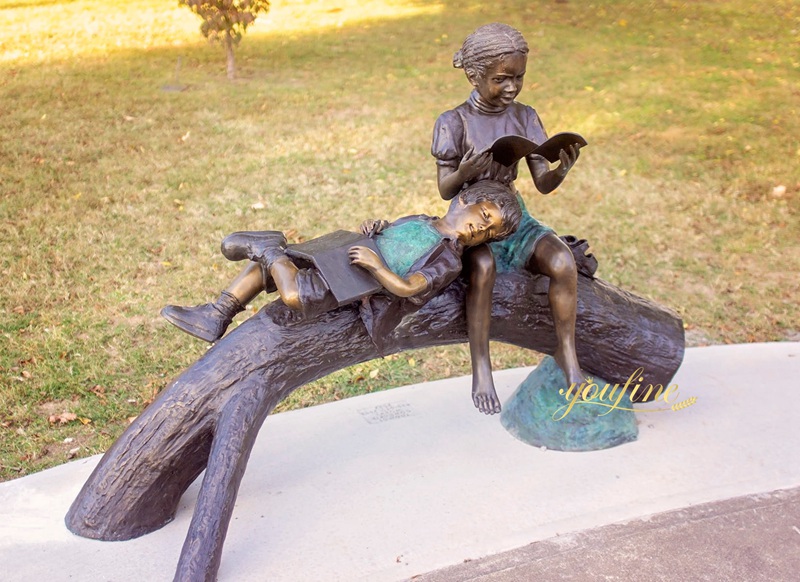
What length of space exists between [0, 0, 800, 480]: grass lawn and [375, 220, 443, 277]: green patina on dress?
1930 millimetres

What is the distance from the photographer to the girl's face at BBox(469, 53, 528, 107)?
338 cm

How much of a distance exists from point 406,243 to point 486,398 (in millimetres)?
734

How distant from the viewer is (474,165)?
135 inches

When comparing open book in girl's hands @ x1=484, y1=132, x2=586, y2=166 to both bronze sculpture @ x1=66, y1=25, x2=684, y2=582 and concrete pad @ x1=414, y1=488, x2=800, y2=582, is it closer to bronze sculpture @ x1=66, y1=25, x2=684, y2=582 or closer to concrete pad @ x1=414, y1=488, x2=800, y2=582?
bronze sculpture @ x1=66, y1=25, x2=684, y2=582

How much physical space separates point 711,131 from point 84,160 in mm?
6792

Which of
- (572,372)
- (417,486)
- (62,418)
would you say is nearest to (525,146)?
(572,372)

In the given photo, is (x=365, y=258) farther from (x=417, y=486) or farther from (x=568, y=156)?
(x=417, y=486)

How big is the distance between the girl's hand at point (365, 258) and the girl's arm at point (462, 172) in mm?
532

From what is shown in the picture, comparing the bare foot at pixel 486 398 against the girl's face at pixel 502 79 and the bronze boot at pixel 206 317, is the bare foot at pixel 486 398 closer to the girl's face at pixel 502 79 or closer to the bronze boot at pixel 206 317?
the bronze boot at pixel 206 317

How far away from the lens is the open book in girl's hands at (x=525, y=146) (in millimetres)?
3383

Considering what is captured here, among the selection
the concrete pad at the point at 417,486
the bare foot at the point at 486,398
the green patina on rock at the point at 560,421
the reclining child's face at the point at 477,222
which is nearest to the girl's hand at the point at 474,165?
the reclining child's face at the point at 477,222

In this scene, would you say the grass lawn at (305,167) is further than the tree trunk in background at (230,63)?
No

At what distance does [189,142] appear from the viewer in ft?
29.2

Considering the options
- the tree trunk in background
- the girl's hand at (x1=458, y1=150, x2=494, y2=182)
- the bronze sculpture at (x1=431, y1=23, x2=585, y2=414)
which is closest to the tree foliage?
the tree trunk in background
